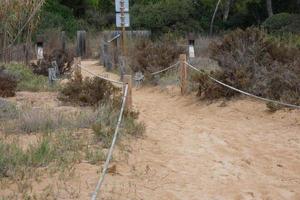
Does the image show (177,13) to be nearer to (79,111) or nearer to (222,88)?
(222,88)

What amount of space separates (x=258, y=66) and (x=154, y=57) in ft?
15.3

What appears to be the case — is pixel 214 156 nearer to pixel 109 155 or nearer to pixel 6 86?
pixel 109 155

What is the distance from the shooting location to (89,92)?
9055 mm

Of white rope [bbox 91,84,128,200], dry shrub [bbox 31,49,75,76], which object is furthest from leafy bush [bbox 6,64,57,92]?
white rope [bbox 91,84,128,200]

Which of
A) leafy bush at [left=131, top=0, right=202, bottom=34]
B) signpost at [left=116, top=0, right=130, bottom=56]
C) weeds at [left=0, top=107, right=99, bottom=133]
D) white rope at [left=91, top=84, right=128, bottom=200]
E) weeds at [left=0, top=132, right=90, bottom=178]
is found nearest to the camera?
white rope at [left=91, top=84, right=128, bottom=200]

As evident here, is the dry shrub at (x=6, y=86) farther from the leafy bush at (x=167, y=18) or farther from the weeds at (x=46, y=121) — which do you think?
the leafy bush at (x=167, y=18)

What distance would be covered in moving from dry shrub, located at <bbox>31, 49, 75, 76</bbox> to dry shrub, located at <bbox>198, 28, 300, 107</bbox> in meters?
4.56

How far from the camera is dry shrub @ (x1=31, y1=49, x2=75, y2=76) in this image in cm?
1405

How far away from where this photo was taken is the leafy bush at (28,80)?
37.2 feet

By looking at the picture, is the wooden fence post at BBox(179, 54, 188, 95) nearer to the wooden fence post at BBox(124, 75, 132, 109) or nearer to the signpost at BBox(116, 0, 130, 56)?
the signpost at BBox(116, 0, 130, 56)

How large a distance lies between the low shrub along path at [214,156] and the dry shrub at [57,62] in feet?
16.4

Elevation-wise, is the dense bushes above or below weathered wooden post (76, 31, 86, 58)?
above

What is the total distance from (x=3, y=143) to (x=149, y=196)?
1.80m

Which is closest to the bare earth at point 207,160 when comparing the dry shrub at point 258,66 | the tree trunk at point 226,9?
the dry shrub at point 258,66
